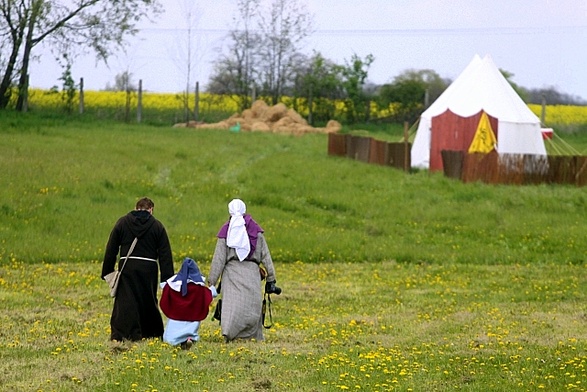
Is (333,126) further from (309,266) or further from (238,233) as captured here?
(238,233)

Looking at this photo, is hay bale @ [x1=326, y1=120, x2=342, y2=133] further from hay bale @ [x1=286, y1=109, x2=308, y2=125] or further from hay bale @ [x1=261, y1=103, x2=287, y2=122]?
hay bale @ [x1=261, y1=103, x2=287, y2=122]

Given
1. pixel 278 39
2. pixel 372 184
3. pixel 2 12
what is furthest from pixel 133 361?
pixel 278 39

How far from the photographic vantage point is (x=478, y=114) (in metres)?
35.7

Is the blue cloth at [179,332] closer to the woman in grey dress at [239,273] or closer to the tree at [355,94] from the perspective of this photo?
the woman in grey dress at [239,273]

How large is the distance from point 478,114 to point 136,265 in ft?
84.3

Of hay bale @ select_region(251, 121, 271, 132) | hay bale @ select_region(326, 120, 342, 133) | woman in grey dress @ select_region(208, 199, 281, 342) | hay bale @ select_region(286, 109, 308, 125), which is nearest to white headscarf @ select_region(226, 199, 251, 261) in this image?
woman in grey dress @ select_region(208, 199, 281, 342)

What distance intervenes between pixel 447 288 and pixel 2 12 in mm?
31167

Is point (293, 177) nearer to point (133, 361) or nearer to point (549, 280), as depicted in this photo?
point (549, 280)

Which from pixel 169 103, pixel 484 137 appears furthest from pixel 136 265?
pixel 169 103

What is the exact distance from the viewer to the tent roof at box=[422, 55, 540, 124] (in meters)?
36.3

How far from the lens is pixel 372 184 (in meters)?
30.6

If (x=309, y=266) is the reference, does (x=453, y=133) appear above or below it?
above

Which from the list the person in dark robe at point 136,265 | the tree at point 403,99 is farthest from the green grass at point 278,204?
the tree at point 403,99

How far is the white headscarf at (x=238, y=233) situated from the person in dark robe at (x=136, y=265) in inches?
26.5
